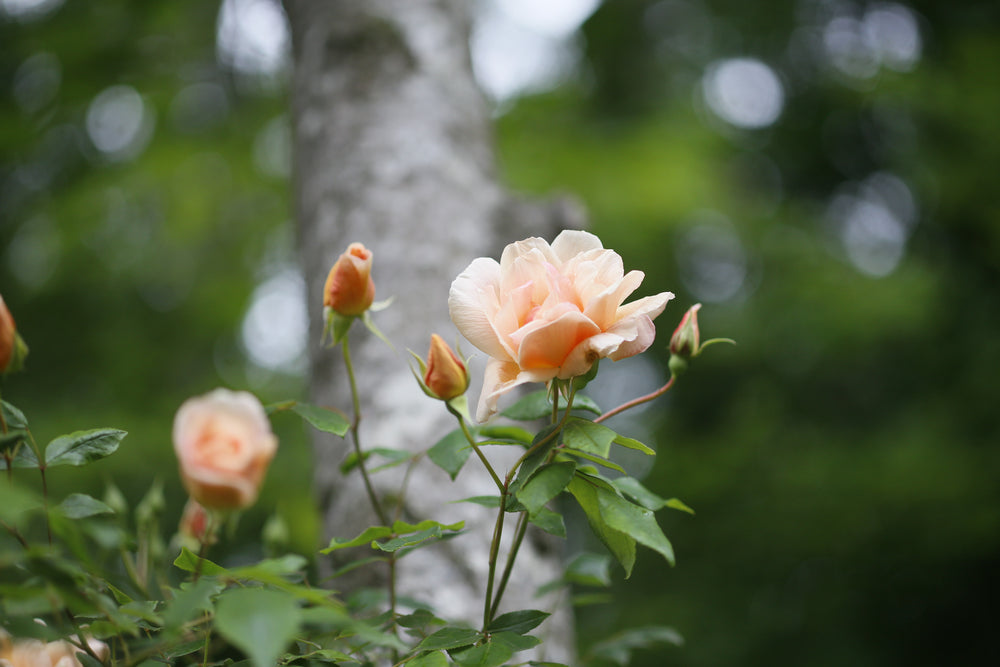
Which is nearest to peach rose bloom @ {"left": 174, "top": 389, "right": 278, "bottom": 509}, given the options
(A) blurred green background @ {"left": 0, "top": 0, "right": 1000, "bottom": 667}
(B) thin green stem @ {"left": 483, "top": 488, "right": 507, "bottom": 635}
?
A: (B) thin green stem @ {"left": 483, "top": 488, "right": 507, "bottom": 635}

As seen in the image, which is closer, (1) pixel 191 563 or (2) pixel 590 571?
(1) pixel 191 563

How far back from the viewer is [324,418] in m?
0.55

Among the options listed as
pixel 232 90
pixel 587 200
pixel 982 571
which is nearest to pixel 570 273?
pixel 587 200

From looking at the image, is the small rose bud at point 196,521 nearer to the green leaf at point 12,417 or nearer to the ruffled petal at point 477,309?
the green leaf at point 12,417

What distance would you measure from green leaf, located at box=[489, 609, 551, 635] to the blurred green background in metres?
1.77

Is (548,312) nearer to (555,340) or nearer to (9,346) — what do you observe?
(555,340)

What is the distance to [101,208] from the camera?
7.80 ft

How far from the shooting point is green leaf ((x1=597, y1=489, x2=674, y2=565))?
0.40m

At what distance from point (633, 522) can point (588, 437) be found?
Answer: 6 cm

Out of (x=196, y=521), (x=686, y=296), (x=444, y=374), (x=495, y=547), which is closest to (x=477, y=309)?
(x=444, y=374)

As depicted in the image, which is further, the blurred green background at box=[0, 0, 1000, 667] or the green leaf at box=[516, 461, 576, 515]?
the blurred green background at box=[0, 0, 1000, 667]

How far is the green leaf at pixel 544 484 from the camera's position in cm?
40

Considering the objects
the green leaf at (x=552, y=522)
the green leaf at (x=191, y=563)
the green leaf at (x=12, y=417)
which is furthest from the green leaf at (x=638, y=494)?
the green leaf at (x=12, y=417)

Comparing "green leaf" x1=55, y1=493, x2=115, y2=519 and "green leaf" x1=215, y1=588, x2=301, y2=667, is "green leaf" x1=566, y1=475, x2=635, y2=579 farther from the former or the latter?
"green leaf" x1=55, y1=493, x2=115, y2=519
